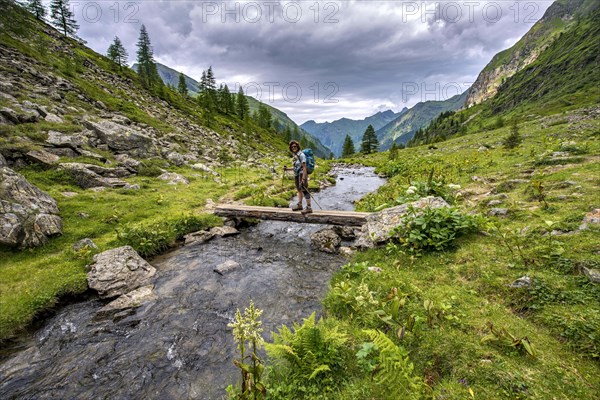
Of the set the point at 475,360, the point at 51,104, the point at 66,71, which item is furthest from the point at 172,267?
the point at 66,71

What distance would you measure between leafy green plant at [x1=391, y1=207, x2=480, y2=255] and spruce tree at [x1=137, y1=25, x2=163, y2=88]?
8347cm

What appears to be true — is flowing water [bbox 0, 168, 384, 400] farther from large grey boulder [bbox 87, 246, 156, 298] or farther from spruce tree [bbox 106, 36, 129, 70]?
spruce tree [bbox 106, 36, 129, 70]

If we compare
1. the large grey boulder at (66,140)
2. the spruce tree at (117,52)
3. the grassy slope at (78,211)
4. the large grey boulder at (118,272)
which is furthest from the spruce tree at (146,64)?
the large grey boulder at (118,272)

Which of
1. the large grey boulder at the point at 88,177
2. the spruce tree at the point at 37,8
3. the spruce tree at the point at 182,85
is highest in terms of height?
the spruce tree at the point at 37,8

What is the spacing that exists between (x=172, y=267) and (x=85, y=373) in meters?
5.32

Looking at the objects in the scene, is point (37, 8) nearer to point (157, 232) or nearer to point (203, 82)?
point (203, 82)

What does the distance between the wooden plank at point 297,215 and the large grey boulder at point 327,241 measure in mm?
636

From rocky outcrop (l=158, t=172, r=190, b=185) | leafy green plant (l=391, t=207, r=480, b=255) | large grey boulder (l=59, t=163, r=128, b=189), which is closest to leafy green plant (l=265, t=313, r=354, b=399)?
leafy green plant (l=391, t=207, r=480, b=255)

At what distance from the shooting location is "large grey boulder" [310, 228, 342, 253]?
12698 millimetres

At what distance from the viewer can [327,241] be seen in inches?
516

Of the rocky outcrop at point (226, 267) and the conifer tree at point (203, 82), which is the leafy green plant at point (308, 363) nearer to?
the rocky outcrop at point (226, 267)

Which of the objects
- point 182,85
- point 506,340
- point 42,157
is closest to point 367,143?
point 182,85

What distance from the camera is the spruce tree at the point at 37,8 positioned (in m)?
70.6

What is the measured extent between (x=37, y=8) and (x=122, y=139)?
85.0 metres
